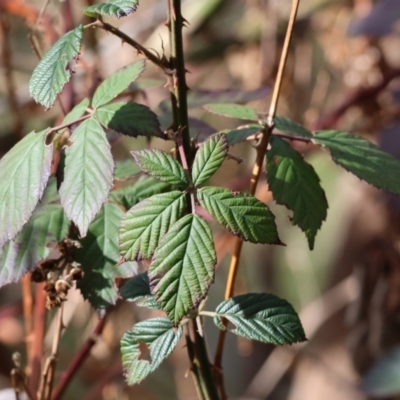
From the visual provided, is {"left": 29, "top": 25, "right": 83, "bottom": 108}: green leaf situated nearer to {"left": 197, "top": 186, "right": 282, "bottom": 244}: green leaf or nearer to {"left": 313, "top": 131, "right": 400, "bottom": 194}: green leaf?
{"left": 197, "top": 186, "right": 282, "bottom": 244}: green leaf

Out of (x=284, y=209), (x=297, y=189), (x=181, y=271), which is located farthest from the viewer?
(x=284, y=209)

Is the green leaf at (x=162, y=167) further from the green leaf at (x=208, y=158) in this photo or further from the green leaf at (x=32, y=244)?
the green leaf at (x=32, y=244)

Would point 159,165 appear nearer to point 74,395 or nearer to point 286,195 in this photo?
point 286,195

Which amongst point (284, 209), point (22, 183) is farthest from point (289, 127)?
point (284, 209)

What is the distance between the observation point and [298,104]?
188cm

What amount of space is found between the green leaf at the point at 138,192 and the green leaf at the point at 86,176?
0.34 ft

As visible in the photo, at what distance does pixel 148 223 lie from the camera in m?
Answer: 0.48

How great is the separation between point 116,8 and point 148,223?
166mm

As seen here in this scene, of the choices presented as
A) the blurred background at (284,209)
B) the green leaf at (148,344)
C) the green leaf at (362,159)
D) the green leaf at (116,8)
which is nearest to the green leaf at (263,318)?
the green leaf at (148,344)

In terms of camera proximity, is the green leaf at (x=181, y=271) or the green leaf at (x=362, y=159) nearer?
the green leaf at (x=181, y=271)

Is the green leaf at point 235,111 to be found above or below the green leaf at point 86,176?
above

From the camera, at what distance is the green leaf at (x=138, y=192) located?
61 centimetres

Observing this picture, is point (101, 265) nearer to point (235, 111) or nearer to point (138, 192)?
point (138, 192)

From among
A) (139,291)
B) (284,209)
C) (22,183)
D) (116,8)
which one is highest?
(116,8)
